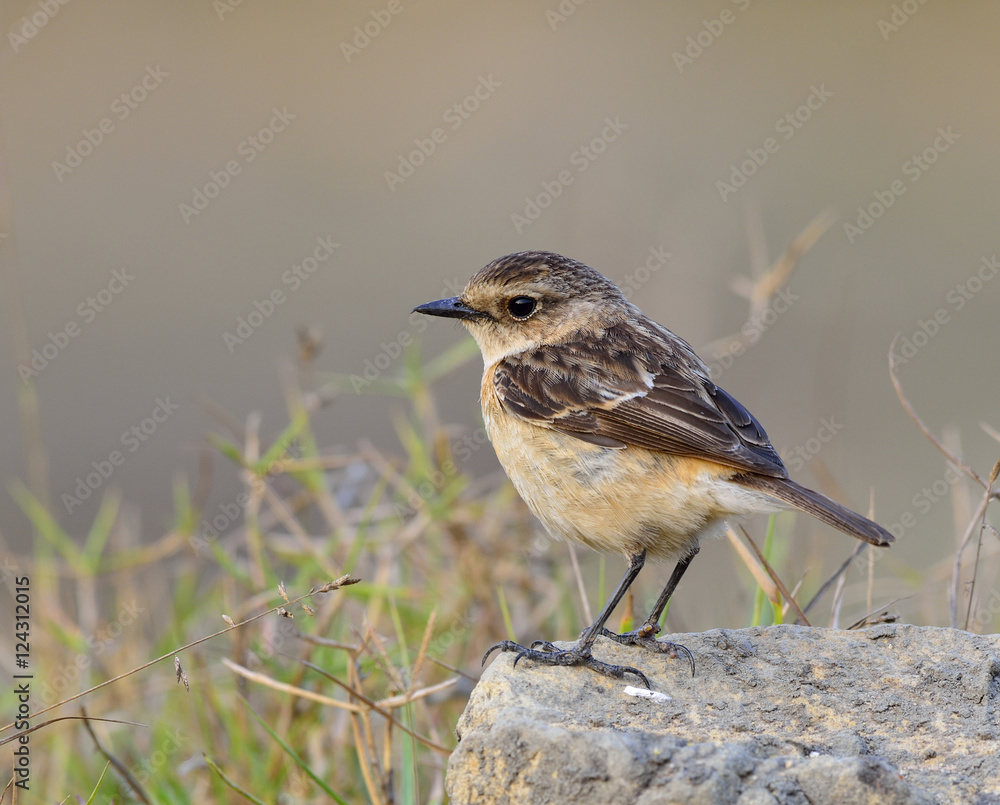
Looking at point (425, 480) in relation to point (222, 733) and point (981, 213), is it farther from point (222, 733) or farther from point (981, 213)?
point (981, 213)

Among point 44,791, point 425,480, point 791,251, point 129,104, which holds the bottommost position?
point 44,791

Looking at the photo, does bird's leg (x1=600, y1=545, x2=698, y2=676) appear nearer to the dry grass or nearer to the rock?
the rock

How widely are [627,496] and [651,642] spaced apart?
587mm

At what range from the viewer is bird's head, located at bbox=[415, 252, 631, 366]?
522 cm

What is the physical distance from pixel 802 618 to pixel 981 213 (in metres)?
11.4

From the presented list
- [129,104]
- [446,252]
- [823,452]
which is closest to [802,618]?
[823,452]

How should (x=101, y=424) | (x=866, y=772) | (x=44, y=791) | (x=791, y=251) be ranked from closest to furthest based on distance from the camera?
(x=866, y=772) < (x=44, y=791) < (x=791, y=251) < (x=101, y=424)

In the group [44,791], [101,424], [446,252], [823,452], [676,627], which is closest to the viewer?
[44,791]

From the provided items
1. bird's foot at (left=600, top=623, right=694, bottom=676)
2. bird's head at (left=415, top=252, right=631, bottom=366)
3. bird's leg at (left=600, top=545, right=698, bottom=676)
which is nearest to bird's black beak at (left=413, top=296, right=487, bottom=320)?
bird's head at (left=415, top=252, right=631, bottom=366)

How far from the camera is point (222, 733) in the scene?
5133 millimetres

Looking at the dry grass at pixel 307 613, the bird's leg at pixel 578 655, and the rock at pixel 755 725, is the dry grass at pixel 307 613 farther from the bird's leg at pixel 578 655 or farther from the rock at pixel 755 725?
the rock at pixel 755 725

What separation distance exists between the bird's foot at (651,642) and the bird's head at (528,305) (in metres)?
1.49

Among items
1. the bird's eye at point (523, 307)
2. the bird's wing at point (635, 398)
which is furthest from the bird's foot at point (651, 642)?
the bird's eye at point (523, 307)

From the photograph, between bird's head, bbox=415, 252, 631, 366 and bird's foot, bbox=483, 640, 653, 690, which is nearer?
bird's foot, bbox=483, 640, 653, 690
